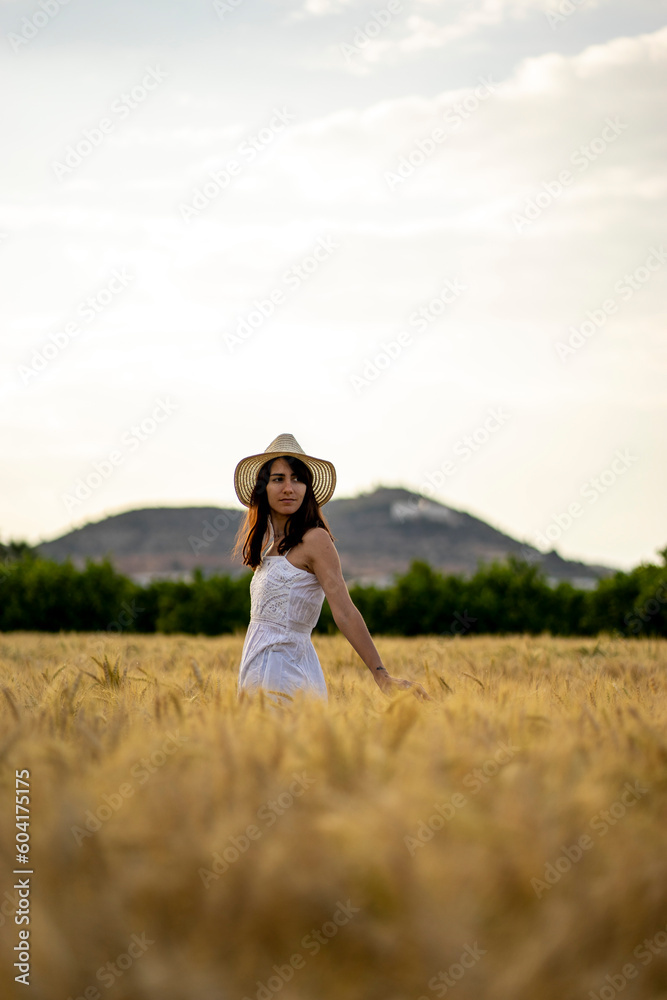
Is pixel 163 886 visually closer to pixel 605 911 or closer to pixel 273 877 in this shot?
pixel 273 877

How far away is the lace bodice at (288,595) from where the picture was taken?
3.86 meters

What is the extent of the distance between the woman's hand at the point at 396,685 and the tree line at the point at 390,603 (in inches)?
441

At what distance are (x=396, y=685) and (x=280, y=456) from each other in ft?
4.82

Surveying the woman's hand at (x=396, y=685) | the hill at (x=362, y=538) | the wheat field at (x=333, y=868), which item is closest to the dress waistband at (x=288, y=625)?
the woman's hand at (x=396, y=685)

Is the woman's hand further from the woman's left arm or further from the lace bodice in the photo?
the lace bodice

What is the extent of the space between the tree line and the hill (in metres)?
54.7

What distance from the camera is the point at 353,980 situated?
1026 mm
